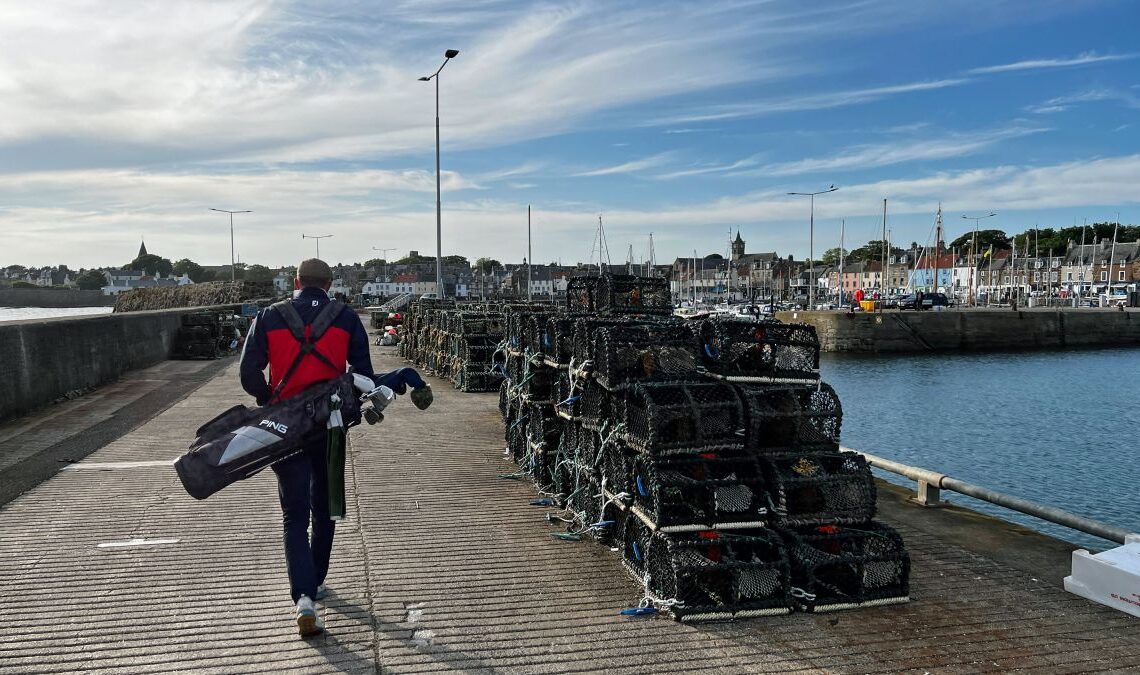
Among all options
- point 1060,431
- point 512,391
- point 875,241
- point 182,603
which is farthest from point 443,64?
point 875,241

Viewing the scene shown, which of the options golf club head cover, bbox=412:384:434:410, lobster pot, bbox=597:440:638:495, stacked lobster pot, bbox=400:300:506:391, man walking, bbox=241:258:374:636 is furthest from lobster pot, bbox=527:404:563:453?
stacked lobster pot, bbox=400:300:506:391

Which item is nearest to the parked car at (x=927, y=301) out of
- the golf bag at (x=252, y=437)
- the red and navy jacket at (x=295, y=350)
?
the red and navy jacket at (x=295, y=350)

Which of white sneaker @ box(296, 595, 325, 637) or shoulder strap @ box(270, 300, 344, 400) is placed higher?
shoulder strap @ box(270, 300, 344, 400)

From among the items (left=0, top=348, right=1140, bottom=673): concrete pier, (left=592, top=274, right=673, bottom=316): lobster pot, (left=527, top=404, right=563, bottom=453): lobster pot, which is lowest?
(left=0, top=348, right=1140, bottom=673): concrete pier

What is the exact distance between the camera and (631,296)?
9922mm

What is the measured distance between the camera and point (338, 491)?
176 inches

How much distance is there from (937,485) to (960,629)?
3621 mm

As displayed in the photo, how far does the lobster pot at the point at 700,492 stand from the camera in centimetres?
507

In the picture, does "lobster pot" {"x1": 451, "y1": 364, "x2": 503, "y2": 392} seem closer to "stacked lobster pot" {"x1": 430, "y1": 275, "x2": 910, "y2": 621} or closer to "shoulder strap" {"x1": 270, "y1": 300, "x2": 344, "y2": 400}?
"stacked lobster pot" {"x1": 430, "y1": 275, "x2": 910, "y2": 621}

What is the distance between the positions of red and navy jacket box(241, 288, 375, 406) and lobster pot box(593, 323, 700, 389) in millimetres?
2022

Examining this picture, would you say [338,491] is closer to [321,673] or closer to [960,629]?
[321,673]

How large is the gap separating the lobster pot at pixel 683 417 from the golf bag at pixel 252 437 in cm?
200

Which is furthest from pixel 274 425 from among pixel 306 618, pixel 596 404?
pixel 596 404

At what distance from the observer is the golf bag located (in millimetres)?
4320
